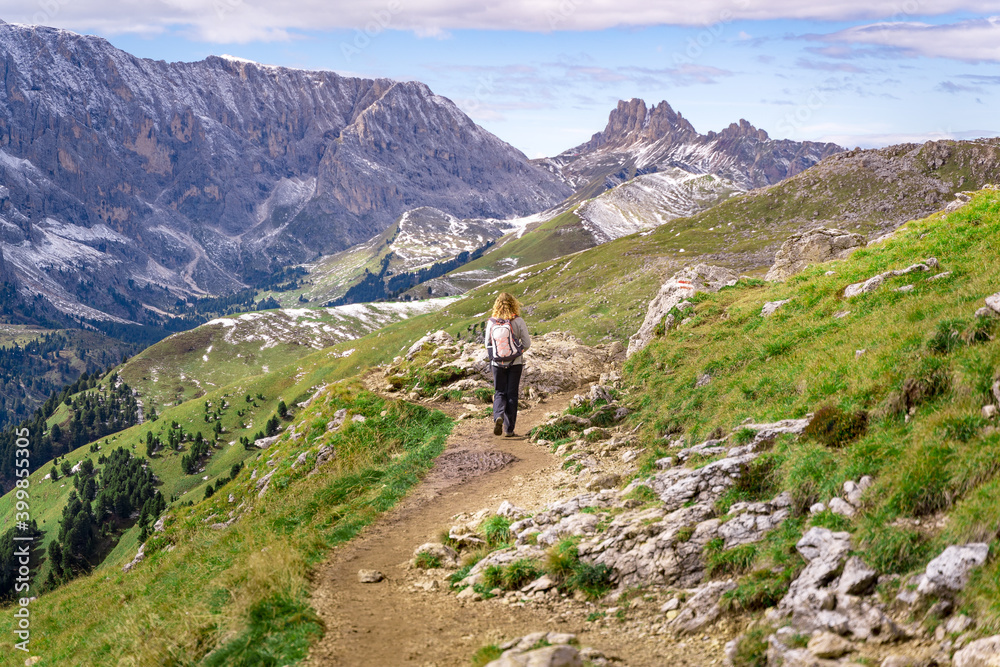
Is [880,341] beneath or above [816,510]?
above

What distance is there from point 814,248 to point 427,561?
44144 mm

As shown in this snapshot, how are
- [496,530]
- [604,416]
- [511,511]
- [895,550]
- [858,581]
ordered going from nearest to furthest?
1. [858,581]
2. [895,550]
3. [496,530]
4. [511,511]
5. [604,416]

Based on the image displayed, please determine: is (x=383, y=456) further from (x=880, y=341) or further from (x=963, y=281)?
(x=963, y=281)

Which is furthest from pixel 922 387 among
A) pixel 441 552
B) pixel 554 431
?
pixel 554 431

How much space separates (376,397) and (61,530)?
217453mm

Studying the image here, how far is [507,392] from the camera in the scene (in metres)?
24.9

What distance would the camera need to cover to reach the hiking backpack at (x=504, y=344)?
23.5 meters

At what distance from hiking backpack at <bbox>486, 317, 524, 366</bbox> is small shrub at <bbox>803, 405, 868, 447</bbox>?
11.6 metres

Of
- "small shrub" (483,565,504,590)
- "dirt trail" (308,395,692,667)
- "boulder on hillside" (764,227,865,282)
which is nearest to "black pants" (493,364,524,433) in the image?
"dirt trail" (308,395,692,667)

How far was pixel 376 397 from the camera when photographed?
32.3 meters

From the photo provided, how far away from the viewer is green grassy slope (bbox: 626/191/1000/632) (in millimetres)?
9852

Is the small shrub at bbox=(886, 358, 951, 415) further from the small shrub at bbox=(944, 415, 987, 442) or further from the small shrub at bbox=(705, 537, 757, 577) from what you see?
the small shrub at bbox=(705, 537, 757, 577)

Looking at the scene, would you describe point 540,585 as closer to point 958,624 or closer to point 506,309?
point 958,624

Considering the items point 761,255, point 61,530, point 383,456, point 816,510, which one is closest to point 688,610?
point 816,510
